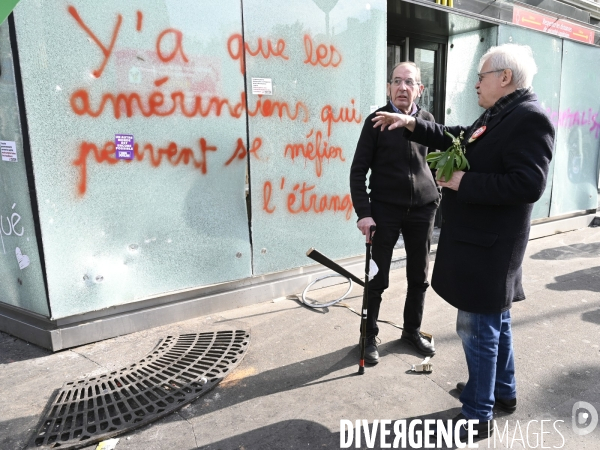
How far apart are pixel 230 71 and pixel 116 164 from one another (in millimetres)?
1263

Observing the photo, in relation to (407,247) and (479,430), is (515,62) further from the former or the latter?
(479,430)

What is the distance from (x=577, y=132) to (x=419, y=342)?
5.80 meters

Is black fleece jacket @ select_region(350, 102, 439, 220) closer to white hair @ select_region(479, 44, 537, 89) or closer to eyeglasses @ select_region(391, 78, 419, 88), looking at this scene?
eyeglasses @ select_region(391, 78, 419, 88)

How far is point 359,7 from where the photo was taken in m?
4.86

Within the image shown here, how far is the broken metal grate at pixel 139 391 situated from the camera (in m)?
2.65

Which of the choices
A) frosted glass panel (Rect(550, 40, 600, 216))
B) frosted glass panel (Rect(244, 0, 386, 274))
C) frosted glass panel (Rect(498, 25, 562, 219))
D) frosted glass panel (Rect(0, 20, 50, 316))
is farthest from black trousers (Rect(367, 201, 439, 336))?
frosted glass panel (Rect(550, 40, 600, 216))

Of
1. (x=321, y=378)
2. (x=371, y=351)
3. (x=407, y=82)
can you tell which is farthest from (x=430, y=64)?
(x=321, y=378)

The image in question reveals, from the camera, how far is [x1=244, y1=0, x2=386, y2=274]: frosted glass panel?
171 inches

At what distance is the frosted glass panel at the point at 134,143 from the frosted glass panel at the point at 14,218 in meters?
0.13

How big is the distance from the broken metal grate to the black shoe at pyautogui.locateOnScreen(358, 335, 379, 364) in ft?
3.04

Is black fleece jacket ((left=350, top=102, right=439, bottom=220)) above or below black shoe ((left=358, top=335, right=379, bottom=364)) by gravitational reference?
above

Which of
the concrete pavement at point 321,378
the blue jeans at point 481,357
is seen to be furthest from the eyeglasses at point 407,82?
the concrete pavement at point 321,378

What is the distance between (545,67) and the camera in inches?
269

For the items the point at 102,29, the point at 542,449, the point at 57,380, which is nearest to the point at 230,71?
the point at 102,29
